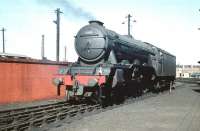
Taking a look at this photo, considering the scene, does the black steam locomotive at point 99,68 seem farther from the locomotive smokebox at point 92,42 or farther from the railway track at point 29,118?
the railway track at point 29,118

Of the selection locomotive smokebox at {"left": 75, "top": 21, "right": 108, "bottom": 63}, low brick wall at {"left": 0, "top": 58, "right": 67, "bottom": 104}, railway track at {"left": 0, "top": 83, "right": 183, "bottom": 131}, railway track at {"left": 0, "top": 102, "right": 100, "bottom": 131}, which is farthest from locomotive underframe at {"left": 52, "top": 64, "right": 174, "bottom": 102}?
low brick wall at {"left": 0, "top": 58, "right": 67, "bottom": 104}

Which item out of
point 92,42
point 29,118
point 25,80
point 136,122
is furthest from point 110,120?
point 25,80

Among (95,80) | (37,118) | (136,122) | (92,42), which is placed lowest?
(136,122)

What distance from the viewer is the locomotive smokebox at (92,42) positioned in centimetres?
1523

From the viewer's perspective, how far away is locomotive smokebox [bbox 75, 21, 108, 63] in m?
15.2

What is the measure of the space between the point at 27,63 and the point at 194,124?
10.8 metres

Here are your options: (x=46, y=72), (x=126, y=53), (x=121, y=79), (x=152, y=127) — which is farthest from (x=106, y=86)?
(x=46, y=72)

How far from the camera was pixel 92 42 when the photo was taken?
15.6 metres

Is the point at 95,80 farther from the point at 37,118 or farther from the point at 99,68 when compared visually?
the point at 37,118

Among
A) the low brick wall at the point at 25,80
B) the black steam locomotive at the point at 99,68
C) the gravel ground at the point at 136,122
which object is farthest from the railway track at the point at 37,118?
the low brick wall at the point at 25,80

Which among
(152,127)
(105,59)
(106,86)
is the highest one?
(105,59)

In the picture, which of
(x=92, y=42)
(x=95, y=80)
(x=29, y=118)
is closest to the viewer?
(x=29, y=118)

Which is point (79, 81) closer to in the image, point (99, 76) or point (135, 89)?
point (99, 76)

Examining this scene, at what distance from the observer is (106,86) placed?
14.8 metres
